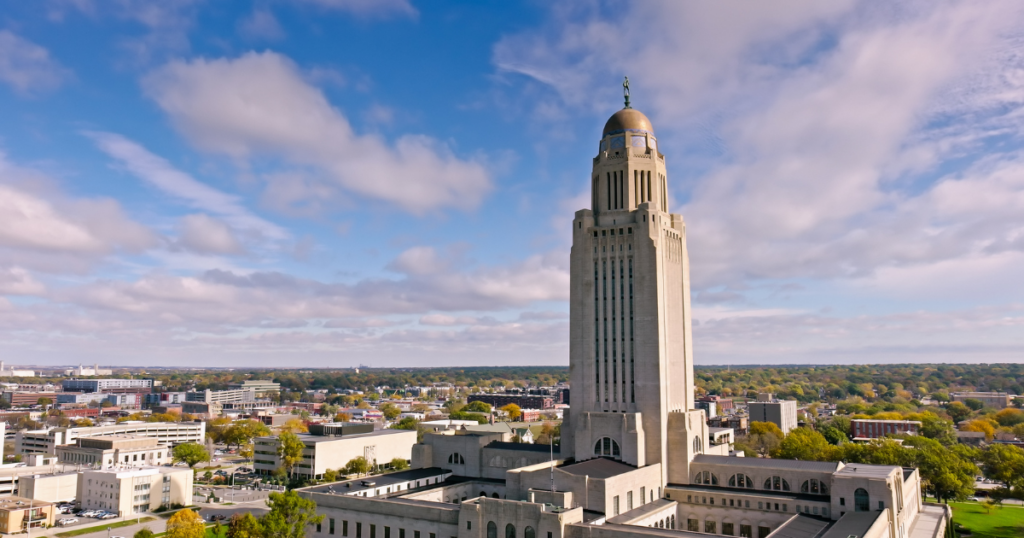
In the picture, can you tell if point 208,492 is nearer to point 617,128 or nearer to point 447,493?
point 447,493

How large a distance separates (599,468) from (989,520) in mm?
65444

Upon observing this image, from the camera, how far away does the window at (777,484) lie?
275ft

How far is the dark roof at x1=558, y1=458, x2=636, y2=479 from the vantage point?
78250mm

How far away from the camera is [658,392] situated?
92.5 m

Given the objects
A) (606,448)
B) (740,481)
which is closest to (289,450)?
(606,448)

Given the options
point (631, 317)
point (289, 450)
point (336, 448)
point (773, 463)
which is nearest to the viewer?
point (773, 463)

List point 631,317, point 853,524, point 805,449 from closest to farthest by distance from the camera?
point 853,524
point 631,317
point 805,449

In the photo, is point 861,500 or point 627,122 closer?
point 861,500

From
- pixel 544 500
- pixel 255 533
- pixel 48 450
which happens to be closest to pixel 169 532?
pixel 255 533

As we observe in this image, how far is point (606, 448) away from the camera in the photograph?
92.8 meters

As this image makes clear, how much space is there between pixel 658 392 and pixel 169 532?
214 ft

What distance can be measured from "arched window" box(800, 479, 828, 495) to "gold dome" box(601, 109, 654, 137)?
52829 millimetres

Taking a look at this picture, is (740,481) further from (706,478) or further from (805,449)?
(805,449)

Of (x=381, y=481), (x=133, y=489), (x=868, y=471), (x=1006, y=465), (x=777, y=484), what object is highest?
(x=868, y=471)
